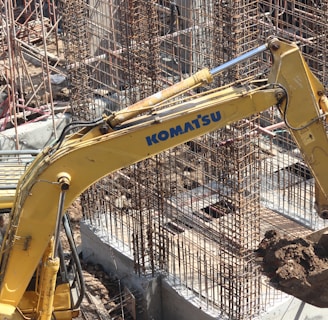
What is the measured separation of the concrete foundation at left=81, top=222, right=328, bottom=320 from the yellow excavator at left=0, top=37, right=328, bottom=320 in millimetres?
2595

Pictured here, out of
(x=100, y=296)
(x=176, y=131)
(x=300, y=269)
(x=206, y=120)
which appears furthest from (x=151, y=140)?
(x=100, y=296)

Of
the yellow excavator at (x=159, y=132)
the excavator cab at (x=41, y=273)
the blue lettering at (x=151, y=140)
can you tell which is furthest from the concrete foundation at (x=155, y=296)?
the blue lettering at (x=151, y=140)

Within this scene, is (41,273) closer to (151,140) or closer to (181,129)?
(151,140)

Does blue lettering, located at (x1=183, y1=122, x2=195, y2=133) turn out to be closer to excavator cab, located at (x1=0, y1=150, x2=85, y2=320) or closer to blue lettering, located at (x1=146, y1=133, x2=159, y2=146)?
blue lettering, located at (x1=146, y1=133, x2=159, y2=146)

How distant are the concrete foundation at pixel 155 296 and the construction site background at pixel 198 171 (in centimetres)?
14

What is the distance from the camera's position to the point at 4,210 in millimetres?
9969

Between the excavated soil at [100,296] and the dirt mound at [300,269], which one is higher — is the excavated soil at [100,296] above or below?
below

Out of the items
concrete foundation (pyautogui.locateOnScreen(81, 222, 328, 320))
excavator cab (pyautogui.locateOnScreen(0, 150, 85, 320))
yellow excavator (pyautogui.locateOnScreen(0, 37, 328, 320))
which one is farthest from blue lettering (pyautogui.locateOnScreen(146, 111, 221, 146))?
concrete foundation (pyautogui.locateOnScreen(81, 222, 328, 320))

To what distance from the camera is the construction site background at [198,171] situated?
35.4 ft

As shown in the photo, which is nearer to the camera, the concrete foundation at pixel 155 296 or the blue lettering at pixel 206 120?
the blue lettering at pixel 206 120

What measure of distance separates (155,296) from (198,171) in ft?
6.31

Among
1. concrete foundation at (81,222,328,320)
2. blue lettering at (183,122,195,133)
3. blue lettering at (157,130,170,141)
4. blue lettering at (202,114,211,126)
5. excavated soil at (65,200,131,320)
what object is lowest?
excavated soil at (65,200,131,320)

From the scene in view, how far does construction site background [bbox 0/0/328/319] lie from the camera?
35.4ft

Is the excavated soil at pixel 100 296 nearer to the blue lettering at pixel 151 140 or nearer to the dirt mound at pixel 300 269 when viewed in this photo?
the dirt mound at pixel 300 269
